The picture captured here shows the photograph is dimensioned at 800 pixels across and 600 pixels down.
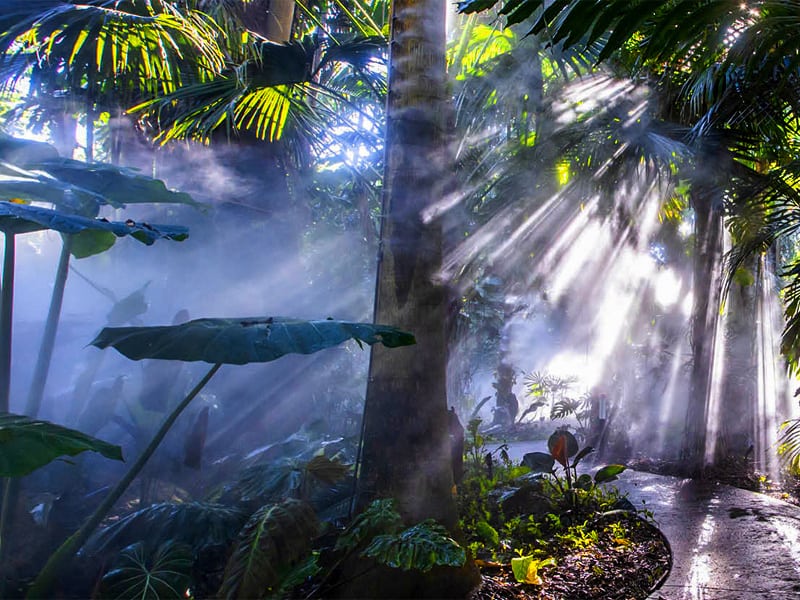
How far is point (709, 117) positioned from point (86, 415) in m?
6.76

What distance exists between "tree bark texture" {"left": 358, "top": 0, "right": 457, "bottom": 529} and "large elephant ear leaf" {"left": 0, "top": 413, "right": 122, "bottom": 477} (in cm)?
145

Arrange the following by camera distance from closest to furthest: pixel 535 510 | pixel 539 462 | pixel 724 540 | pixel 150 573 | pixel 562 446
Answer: pixel 150 573 < pixel 724 540 < pixel 535 510 < pixel 562 446 < pixel 539 462

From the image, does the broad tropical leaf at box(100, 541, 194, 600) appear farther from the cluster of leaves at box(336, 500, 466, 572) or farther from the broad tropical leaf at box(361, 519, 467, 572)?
the broad tropical leaf at box(361, 519, 467, 572)

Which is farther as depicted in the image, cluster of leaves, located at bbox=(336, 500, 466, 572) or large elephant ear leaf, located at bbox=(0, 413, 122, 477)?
cluster of leaves, located at bbox=(336, 500, 466, 572)

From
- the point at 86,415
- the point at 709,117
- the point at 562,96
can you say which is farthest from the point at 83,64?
the point at 709,117

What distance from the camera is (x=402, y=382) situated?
10.7ft

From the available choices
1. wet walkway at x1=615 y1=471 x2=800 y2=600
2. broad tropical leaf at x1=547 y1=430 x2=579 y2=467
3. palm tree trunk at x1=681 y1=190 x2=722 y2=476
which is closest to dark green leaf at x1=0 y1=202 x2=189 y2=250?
wet walkway at x1=615 y1=471 x2=800 y2=600

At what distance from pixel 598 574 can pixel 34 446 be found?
3151 mm

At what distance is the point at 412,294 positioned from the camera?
3322 mm

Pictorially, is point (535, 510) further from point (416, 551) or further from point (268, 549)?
point (268, 549)

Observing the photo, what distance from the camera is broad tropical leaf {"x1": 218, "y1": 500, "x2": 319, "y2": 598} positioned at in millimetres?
2684

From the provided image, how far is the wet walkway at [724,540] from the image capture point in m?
3.40

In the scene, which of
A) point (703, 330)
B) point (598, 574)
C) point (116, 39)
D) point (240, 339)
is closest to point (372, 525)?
point (240, 339)

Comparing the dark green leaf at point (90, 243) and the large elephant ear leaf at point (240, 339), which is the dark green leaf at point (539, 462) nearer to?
the large elephant ear leaf at point (240, 339)
